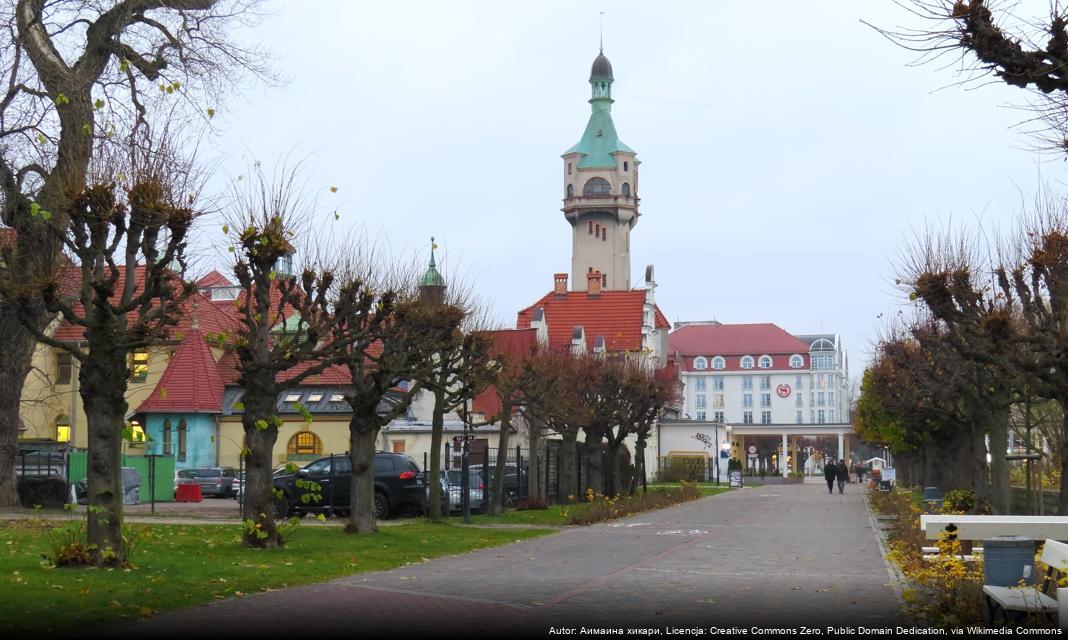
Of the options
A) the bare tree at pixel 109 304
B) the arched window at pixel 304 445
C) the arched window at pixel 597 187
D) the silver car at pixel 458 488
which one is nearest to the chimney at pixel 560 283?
the arched window at pixel 597 187

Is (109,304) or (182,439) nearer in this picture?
(109,304)

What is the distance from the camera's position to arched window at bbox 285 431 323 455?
184ft

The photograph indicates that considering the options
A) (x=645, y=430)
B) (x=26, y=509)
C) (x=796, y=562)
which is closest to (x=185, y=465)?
(x=645, y=430)

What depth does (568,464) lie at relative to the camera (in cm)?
4262

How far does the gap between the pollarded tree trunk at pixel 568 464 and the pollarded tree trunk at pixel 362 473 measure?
17122mm

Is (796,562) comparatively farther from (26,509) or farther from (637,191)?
(637,191)

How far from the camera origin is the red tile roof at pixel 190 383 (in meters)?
55.5

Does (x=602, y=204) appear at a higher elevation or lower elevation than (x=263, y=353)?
higher

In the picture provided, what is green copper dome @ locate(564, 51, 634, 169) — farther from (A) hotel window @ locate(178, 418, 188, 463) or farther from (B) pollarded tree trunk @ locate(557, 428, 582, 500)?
(B) pollarded tree trunk @ locate(557, 428, 582, 500)

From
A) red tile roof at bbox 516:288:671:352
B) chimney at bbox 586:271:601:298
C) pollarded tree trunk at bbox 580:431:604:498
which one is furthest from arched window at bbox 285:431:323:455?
chimney at bbox 586:271:601:298

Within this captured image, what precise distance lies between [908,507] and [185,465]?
3410 cm

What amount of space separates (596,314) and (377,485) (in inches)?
2266

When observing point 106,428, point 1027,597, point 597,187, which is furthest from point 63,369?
point 597,187

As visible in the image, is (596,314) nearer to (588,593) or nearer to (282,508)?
(282,508)
